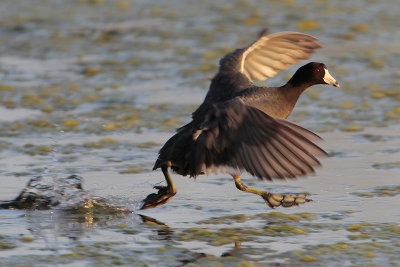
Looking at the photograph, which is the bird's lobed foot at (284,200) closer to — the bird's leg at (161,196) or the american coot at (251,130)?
the american coot at (251,130)

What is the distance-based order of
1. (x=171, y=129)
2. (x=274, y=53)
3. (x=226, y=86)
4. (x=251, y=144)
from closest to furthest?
1. (x=251, y=144)
2. (x=226, y=86)
3. (x=274, y=53)
4. (x=171, y=129)

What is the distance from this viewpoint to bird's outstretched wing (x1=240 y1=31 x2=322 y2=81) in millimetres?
7246

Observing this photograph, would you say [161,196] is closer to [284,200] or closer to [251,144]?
[284,200]

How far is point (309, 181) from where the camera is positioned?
6609mm

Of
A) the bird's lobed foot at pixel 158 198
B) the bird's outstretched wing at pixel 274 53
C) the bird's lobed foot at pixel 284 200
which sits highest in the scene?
the bird's outstretched wing at pixel 274 53

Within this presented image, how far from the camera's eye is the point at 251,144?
17.4ft

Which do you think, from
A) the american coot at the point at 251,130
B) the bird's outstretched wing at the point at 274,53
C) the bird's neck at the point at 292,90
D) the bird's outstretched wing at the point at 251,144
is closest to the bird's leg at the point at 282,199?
the american coot at the point at 251,130

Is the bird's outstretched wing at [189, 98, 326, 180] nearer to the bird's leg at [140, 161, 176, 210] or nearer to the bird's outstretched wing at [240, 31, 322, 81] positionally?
the bird's leg at [140, 161, 176, 210]

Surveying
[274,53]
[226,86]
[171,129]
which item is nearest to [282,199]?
[226,86]

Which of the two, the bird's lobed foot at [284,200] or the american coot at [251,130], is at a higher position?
the american coot at [251,130]

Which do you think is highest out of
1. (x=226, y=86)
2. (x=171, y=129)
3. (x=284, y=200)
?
(x=226, y=86)

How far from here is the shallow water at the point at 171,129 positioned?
5.21m

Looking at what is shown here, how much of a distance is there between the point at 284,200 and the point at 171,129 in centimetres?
225

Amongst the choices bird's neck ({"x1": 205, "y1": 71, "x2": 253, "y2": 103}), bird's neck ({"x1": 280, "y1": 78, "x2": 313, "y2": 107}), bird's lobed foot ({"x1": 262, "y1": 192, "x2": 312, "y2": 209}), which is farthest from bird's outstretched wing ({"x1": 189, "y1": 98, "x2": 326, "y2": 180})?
bird's neck ({"x1": 280, "y1": 78, "x2": 313, "y2": 107})
